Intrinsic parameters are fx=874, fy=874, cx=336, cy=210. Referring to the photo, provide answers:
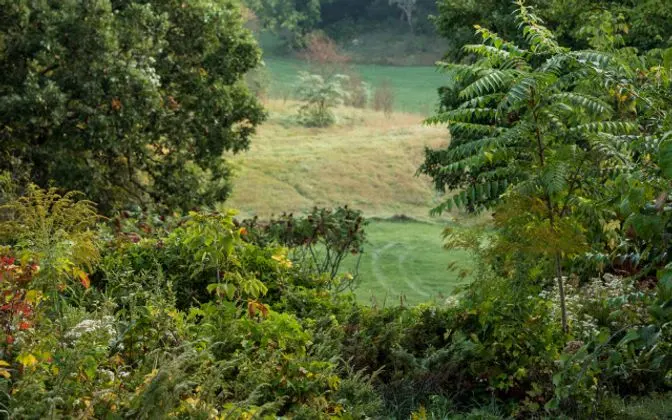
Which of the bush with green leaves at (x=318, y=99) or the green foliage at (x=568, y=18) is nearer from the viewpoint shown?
the green foliage at (x=568, y=18)

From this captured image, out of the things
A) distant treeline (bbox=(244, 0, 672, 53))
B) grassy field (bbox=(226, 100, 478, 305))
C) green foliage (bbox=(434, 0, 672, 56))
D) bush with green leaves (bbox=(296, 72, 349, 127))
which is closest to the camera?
distant treeline (bbox=(244, 0, 672, 53))

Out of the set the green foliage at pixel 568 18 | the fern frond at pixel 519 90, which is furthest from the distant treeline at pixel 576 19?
the fern frond at pixel 519 90

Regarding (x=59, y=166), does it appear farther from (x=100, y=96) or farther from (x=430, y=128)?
(x=430, y=128)

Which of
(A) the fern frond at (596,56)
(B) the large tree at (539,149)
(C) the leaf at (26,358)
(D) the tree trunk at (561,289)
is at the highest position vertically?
(A) the fern frond at (596,56)

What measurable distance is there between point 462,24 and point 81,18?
1001 centimetres

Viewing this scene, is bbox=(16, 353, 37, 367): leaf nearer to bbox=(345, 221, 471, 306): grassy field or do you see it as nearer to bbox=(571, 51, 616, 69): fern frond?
bbox=(571, 51, 616, 69): fern frond

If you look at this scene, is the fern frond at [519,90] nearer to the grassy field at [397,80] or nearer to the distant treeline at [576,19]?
the distant treeline at [576,19]

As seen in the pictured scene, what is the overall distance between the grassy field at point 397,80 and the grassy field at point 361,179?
8.03 meters

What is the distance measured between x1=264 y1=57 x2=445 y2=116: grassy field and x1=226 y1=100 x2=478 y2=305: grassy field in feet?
26.3

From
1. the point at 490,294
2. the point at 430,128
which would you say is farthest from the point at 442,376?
the point at 430,128

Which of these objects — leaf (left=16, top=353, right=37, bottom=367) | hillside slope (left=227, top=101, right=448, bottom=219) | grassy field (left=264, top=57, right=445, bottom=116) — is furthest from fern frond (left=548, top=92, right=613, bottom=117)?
grassy field (left=264, top=57, right=445, bottom=116)

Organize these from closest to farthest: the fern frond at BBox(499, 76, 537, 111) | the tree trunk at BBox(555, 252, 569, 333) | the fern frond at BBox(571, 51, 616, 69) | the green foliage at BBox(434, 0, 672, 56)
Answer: the fern frond at BBox(571, 51, 616, 69) < the fern frond at BBox(499, 76, 537, 111) < the tree trunk at BBox(555, 252, 569, 333) < the green foliage at BBox(434, 0, 672, 56)

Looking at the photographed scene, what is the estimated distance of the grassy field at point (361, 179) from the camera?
25.7 meters

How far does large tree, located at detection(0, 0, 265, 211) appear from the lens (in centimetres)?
1666
